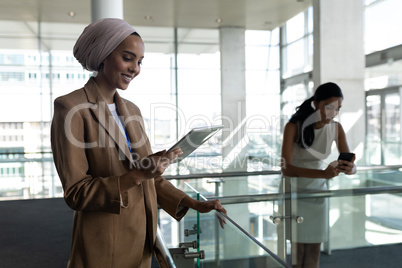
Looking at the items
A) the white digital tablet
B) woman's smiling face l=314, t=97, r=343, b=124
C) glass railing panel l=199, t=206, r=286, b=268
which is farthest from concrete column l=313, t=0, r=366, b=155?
the white digital tablet

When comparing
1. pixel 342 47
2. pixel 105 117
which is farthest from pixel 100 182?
pixel 342 47

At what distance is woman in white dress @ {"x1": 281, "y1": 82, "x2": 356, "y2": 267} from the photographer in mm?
3000

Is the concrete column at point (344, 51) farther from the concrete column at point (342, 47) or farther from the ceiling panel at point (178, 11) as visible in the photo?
the ceiling panel at point (178, 11)

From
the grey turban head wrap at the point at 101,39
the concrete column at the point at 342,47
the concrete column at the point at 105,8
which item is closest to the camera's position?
the grey turban head wrap at the point at 101,39

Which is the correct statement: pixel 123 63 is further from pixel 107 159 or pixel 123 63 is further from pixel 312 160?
pixel 312 160

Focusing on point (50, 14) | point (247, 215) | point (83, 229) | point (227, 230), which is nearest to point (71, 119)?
point (83, 229)

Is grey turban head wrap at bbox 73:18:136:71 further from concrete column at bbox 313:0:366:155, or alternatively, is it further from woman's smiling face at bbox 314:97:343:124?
concrete column at bbox 313:0:366:155

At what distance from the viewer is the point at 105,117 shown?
1299 millimetres

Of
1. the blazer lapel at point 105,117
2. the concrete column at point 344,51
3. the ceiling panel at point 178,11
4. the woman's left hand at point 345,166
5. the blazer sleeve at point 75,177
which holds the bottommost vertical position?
the woman's left hand at point 345,166

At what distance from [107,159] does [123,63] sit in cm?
34

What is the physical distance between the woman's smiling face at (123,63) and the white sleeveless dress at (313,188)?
1.98m

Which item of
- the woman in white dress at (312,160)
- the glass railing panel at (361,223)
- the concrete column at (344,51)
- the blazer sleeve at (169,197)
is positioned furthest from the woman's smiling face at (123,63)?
the concrete column at (344,51)

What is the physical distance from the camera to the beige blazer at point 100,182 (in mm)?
1189

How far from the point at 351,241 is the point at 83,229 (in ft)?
10.1
